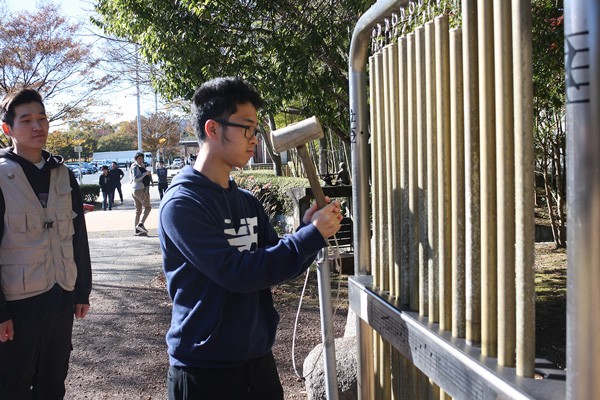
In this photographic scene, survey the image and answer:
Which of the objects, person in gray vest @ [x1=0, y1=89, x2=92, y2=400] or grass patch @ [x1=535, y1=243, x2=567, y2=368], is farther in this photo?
grass patch @ [x1=535, y1=243, x2=567, y2=368]

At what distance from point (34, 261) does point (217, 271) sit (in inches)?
57.4

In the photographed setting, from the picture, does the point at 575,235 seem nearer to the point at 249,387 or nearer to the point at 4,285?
the point at 249,387

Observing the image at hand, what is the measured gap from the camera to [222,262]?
1844 millimetres

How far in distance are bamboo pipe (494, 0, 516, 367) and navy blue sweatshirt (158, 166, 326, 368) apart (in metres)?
0.66

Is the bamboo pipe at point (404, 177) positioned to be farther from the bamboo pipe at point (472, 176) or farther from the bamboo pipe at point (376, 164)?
the bamboo pipe at point (472, 176)

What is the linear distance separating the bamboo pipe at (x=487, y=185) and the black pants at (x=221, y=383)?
3.14 feet

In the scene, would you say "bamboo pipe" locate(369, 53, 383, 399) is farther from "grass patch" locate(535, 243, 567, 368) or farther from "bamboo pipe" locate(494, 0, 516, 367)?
"grass patch" locate(535, 243, 567, 368)

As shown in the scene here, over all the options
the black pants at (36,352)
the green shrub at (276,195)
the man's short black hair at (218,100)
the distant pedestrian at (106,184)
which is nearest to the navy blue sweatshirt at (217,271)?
the man's short black hair at (218,100)

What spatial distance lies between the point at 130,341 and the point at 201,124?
394 cm

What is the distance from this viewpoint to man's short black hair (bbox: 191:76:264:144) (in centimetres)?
211

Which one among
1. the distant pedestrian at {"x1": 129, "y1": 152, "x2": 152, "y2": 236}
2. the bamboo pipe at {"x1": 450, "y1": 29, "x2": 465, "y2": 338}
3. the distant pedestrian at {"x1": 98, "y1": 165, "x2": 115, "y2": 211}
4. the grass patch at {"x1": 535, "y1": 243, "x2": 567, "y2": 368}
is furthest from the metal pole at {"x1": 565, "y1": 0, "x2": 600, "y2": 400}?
the distant pedestrian at {"x1": 98, "y1": 165, "x2": 115, "y2": 211}

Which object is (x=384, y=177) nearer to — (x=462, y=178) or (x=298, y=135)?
(x=298, y=135)

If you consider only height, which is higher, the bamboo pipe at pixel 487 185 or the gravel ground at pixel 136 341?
the bamboo pipe at pixel 487 185

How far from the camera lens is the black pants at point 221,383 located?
202cm
